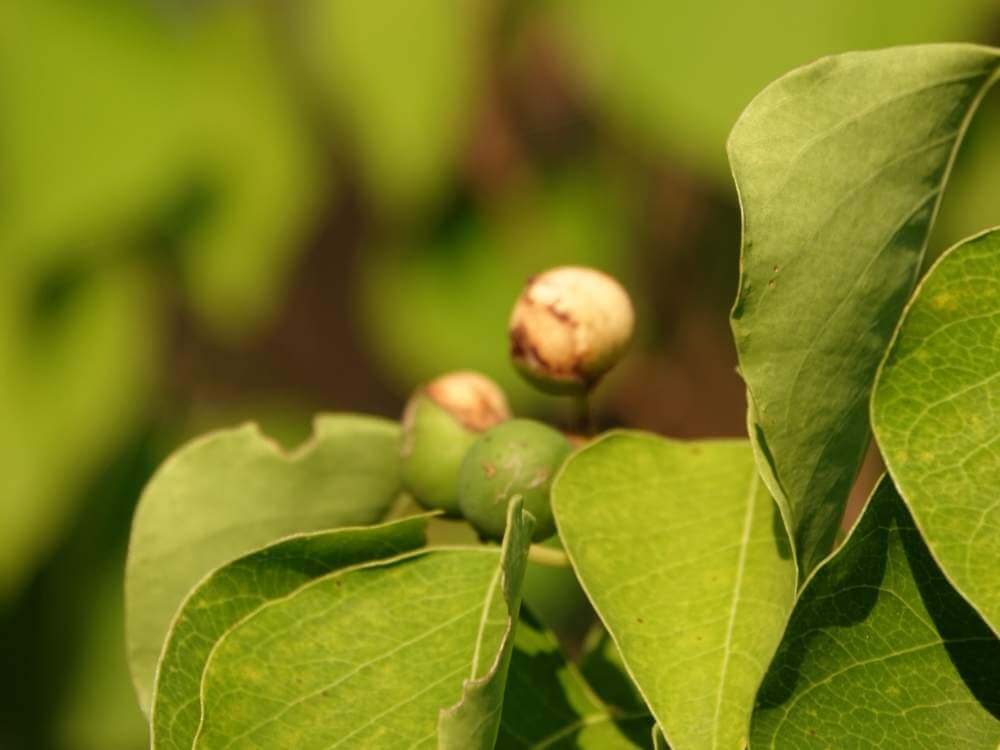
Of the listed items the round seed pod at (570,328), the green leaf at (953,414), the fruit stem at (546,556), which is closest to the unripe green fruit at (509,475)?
the fruit stem at (546,556)

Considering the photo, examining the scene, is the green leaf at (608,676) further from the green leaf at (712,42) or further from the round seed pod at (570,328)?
the green leaf at (712,42)

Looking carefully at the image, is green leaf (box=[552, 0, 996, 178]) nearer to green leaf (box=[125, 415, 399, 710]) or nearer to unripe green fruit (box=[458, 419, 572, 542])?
green leaf (box=[125, 415, 399, 710])

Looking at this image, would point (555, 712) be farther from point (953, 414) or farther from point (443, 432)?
point (953, 414)

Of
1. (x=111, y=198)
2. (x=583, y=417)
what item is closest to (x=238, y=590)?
(x=583, y=417)

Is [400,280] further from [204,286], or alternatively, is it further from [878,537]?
[878,537]

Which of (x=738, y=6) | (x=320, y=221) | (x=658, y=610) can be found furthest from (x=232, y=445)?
(x=320, y=221)

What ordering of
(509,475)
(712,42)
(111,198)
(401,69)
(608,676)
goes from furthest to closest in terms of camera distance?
(111,198) < (401,69) < (712,42) < (608,676) < (509,475)

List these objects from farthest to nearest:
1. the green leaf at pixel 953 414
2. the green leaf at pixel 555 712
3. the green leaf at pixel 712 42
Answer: the green leaf at pixel 712 42
the green leaf at pixel 555 712
the green leaf at pixel 953 414

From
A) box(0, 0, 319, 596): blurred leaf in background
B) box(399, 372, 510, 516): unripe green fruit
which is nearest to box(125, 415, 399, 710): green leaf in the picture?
box(399, 372, 510, 516): unripe green fruit
